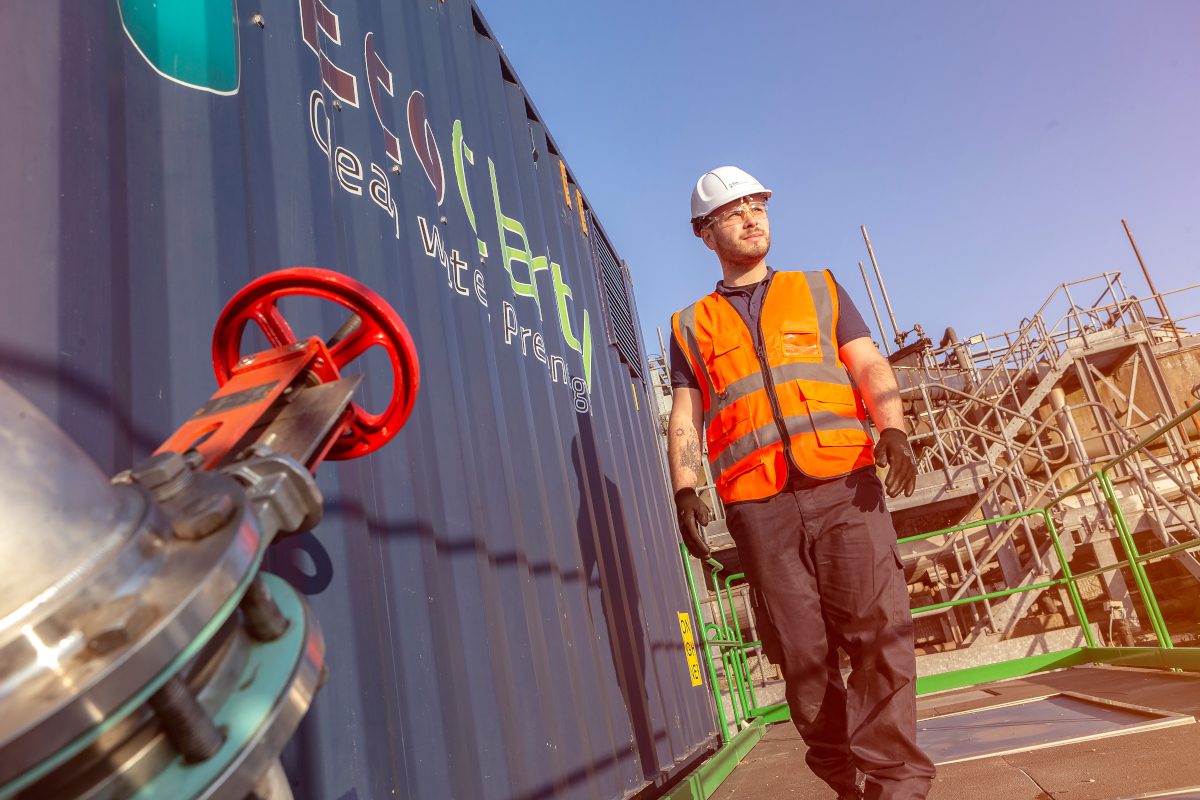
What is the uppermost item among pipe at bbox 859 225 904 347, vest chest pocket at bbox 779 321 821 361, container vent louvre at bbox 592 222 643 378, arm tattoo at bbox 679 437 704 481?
pipe at bbox 859 225 904 347

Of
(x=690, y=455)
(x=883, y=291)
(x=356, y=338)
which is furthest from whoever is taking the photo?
(x=883, y=291)

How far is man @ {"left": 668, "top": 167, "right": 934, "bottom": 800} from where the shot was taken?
2.44m

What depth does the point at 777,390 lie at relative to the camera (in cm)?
274

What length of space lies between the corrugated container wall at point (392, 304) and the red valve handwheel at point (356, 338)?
1.06 feet

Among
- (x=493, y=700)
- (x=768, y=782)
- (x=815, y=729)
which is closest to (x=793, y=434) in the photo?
(x=815, y=729)

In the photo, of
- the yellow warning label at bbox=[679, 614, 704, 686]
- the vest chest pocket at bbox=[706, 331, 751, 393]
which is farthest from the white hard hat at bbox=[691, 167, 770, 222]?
the yellow warning label at bbox=[679, 614, 704, 686]

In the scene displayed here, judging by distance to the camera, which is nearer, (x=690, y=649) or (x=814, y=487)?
(x=814, y=487)

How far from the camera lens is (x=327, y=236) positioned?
1.93m

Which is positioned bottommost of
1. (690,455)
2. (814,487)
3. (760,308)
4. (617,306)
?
(814,487)

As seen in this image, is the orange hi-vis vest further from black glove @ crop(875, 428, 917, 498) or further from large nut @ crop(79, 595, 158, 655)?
large nut @ crop(79, 595, 158, 655)

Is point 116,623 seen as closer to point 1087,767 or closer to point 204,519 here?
point 204,519

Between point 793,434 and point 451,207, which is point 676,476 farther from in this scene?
point 451,207

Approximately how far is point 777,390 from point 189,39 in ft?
6.17

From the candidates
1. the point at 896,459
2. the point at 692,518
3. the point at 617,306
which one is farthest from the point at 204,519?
the point at 617,306
